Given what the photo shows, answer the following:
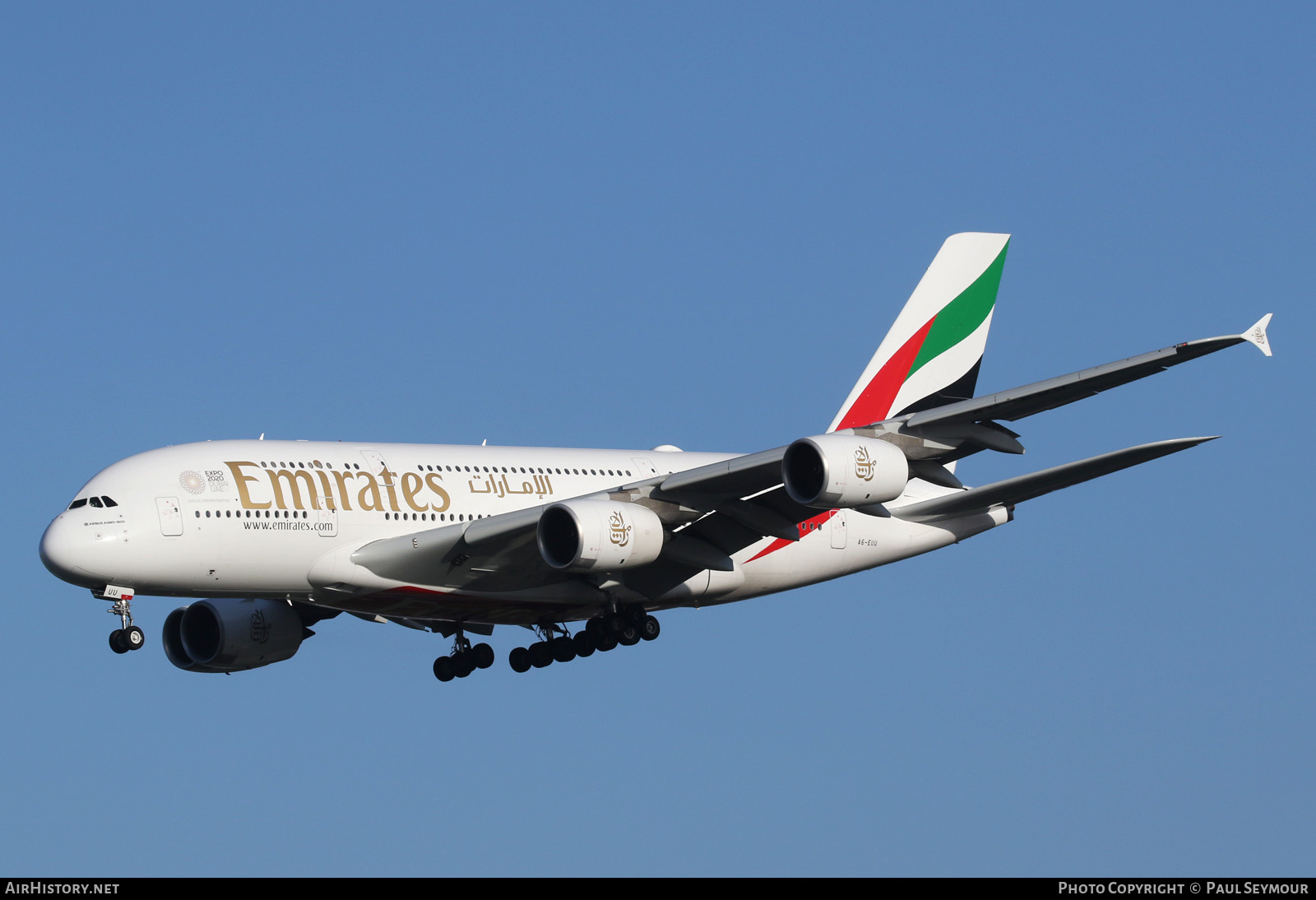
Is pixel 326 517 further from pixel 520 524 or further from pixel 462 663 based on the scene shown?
pixel 462 663

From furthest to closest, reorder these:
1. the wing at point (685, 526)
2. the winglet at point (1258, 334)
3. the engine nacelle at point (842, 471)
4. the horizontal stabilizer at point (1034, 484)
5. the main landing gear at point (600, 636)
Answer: the main landing gear at point (600, 636), the horizontal stabilizer at point (1034, 484), the engine nacelle at point (842, 471), the wing at point (685, 526), the winglet at point (1258, 334)

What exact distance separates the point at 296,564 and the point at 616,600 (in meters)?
7.45

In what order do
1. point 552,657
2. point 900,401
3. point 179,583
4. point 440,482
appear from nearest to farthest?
point 179,583 < point 440,482 < point 552,657 < point 900,401

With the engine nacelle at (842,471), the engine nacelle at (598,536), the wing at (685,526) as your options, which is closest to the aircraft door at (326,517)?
the wing at (685,526)

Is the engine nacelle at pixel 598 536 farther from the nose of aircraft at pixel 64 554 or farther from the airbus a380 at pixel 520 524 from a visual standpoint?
the nose of aircraft at pixel 64 554

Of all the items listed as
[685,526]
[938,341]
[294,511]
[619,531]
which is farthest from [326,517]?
[938,341]

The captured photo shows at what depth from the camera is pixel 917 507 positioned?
41.9 m

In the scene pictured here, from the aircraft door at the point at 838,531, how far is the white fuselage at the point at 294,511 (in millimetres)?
1835

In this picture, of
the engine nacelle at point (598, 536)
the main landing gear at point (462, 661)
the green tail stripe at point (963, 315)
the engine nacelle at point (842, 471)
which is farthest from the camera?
the green tail stripe at point (963, 315)

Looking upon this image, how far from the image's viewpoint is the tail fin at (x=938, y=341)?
43.8 m

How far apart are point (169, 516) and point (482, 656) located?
30.9 ft

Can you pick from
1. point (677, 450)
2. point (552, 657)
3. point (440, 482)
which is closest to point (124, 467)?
point (440, 482)

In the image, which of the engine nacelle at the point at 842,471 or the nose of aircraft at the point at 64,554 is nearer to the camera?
the engine nacelle at the point at 842,471
